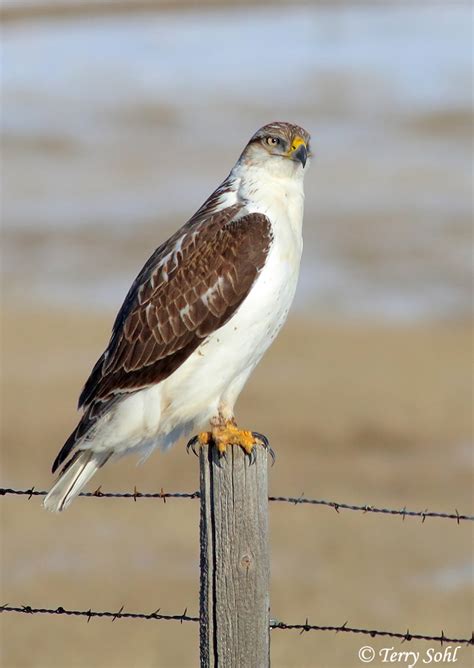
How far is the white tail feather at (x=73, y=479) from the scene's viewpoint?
559 centimetres

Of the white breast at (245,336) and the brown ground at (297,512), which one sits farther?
the brown ground at (297,512)

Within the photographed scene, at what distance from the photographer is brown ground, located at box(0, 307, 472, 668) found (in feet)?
28.6

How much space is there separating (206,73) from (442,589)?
76.2ft

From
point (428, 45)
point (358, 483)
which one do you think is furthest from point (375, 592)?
point (428, 45)

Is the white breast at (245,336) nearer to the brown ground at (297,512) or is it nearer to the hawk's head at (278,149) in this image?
the hawk's head at (278,149)

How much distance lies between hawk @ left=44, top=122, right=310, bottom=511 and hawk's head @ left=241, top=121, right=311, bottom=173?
168mm

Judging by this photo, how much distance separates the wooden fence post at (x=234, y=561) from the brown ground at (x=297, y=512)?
3.34 m

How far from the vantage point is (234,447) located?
4934 millimetres

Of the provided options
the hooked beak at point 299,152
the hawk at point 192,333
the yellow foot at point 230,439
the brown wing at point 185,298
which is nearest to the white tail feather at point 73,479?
the hawk at point 192,333

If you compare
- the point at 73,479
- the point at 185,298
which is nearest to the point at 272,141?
the point at 185,298

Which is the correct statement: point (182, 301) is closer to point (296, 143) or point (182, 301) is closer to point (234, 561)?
point (296, 143)

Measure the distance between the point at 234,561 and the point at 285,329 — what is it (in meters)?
10.3

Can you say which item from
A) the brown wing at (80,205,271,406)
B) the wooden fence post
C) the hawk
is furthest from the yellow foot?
the brown wing at (80,205,271,406)

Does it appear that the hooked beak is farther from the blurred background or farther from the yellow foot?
the blurred background
